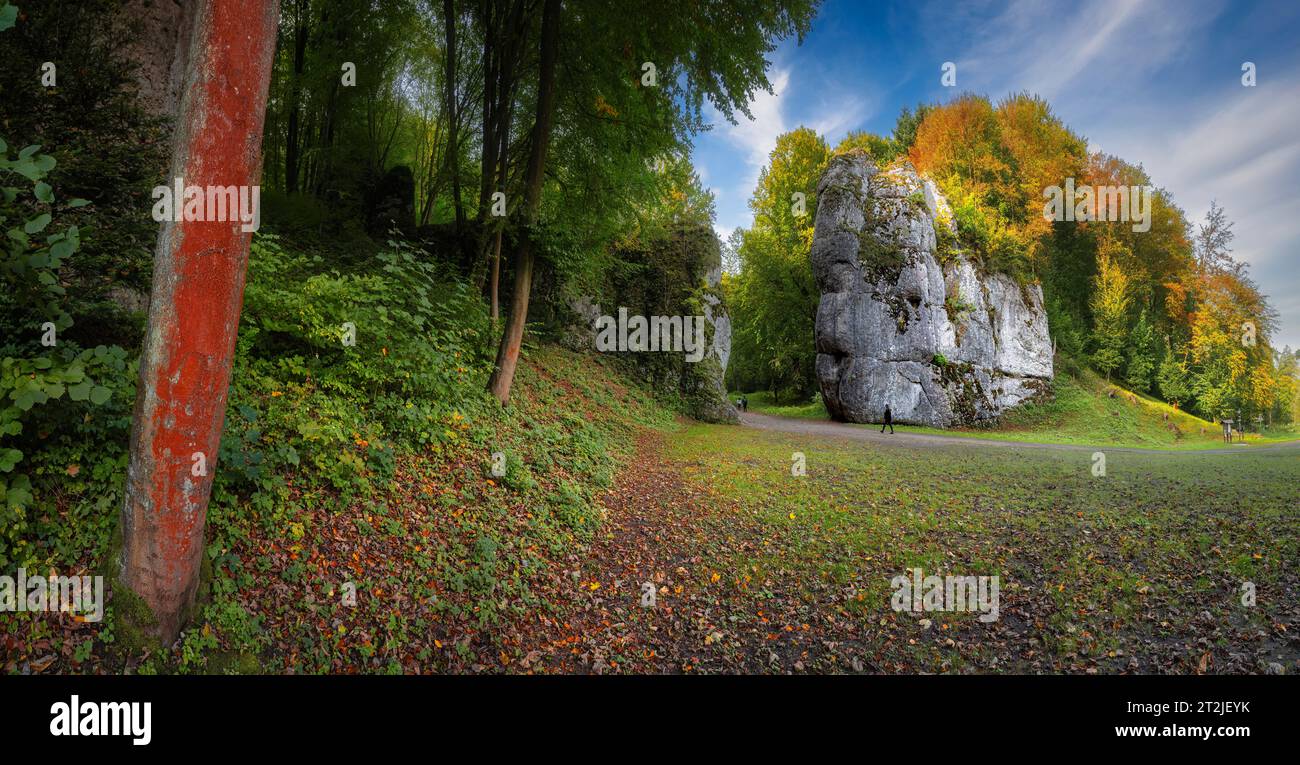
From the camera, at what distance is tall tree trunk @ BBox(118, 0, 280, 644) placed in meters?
3.03

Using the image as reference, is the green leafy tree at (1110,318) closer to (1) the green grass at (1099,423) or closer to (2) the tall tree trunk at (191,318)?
(1) the green grass at (1099,423)

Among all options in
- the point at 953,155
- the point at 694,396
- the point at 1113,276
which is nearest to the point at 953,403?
the point at 694,396

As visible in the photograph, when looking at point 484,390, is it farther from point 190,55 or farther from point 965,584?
point 965,584

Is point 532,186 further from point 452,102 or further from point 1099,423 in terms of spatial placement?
point 1099,423

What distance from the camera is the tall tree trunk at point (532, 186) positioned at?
8906 mm

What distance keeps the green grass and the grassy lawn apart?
1272cm

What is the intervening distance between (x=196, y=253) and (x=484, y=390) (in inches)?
241

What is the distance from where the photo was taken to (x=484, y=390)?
909 cm

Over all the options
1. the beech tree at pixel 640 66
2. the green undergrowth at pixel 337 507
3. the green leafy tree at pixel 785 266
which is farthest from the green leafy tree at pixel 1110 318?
the green undergrowth at pixel 337 507

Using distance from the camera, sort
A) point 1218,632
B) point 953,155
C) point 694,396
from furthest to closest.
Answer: point 953,155 < point 694,396 < point 1218,632

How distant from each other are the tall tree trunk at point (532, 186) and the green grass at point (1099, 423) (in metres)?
17.5

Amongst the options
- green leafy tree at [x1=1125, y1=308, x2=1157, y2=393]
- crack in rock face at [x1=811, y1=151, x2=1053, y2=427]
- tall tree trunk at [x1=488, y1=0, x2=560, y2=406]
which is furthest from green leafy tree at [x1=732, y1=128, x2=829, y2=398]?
tall tree trunk at [x1=488, y1=0, x2=560, y2=406]

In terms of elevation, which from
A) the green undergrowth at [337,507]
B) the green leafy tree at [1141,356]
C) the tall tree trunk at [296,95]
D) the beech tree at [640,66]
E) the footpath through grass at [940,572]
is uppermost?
the tall tree trunk at [296,95]

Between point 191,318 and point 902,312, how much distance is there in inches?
1006
